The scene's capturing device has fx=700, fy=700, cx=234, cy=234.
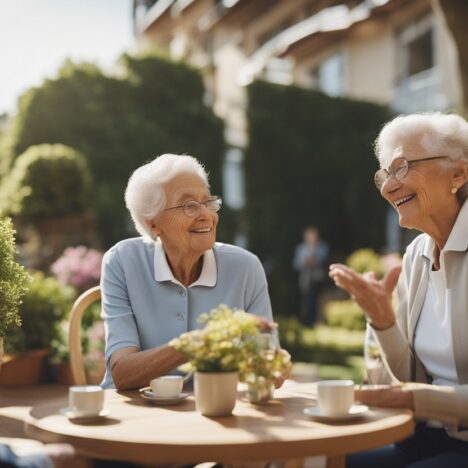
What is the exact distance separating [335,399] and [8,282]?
1.20m

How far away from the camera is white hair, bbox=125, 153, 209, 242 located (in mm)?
2734

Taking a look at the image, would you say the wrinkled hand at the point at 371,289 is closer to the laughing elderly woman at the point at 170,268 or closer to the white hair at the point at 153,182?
the laughing elderly woman at the point at 170,268

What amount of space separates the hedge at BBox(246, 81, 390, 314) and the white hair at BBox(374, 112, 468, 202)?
11.3 m

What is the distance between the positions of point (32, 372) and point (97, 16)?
9.43 m

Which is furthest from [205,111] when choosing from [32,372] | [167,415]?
[167,415]

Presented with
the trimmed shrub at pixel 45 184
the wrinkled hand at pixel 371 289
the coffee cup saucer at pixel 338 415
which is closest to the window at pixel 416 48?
the trimmed shrub at pixel 45 184

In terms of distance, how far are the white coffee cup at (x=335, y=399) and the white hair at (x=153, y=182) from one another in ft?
3.88

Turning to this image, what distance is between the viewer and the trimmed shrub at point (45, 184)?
9445 mm

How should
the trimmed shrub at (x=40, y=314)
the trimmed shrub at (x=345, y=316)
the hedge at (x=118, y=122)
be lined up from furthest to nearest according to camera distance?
the hedge at (x=118, y=122) < the trimmed shrub at (x=345, y=316) < the trimmed shrub at (x=40, y=314)

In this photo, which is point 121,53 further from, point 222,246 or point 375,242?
point 222,246

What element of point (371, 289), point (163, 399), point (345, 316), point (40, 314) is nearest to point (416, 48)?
point (345, 316)

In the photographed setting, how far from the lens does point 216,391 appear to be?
1833 millimetres

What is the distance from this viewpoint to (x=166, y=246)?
2764 millimetres

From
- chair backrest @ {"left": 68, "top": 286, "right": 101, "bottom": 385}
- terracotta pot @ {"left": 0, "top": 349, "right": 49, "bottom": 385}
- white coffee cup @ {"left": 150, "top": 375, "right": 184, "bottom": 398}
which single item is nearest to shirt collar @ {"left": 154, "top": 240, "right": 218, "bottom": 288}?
chair backrest @ {"left": 68, "top": 286, "right": 101, "bottom": 385}
